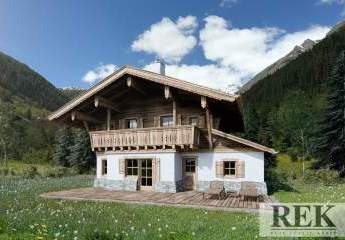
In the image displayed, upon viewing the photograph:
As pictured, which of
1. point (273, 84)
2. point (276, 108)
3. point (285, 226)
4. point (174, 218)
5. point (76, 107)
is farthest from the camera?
point (273, 84)

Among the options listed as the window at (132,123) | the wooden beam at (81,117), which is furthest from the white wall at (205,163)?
the wooden beam at (81,117)

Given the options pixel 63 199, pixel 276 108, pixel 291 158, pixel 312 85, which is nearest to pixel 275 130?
pixel 291 158

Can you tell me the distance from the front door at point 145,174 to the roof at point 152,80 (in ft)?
16.1

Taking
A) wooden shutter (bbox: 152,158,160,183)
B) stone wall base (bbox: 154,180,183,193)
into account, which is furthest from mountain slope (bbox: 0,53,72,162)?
stone wall base (bbox: 154,180,183,193)

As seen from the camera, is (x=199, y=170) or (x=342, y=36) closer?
(x=199, y=170)

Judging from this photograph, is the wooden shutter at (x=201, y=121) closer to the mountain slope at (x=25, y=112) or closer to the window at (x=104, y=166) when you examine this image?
the window at (x=104, y=166)

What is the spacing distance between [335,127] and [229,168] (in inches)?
647

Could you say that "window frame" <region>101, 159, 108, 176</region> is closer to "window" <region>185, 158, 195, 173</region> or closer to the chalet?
the chalet

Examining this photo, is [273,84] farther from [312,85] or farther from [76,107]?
[76,107]

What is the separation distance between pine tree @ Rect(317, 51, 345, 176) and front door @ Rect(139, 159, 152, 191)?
58.7 feet

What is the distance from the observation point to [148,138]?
1889cm

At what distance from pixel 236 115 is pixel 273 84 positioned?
84521mm

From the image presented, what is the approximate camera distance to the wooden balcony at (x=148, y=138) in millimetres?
17969

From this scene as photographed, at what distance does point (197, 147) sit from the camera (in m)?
18.9
